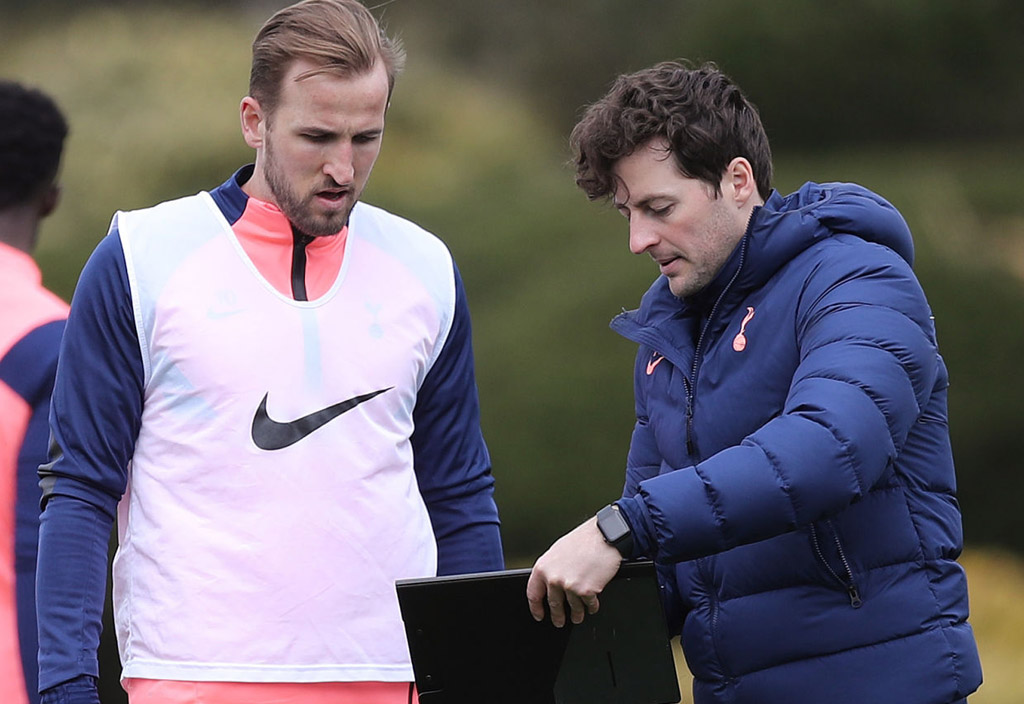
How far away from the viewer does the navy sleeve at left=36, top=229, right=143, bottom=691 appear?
6.61 ft

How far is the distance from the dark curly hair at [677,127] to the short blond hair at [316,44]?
344 millimetres

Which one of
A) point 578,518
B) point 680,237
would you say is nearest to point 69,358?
point 680,237

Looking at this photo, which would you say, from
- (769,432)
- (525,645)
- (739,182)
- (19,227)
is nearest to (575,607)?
(525,645)

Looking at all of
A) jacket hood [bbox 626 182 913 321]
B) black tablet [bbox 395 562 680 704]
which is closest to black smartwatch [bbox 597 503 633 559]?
black tablet [bbox 395 562 680 704]

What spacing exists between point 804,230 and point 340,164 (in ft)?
2.26

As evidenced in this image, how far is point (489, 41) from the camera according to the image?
5.06 m

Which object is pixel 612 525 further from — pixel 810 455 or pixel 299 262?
pixel 299 262

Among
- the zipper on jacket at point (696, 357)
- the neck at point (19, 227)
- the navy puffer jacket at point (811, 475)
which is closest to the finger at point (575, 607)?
the navy puffer jacket at point (811, 475)

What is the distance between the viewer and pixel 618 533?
5.60 feet

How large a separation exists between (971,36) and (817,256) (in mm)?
3231

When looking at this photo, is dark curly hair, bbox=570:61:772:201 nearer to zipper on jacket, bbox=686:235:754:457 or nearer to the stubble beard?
zipper on jacket, bbox=686:235:754:457

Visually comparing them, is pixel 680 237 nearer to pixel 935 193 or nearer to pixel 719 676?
pixel 719 676

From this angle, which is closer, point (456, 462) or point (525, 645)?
point (525, 645)

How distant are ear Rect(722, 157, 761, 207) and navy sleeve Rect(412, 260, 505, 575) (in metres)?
0.50
